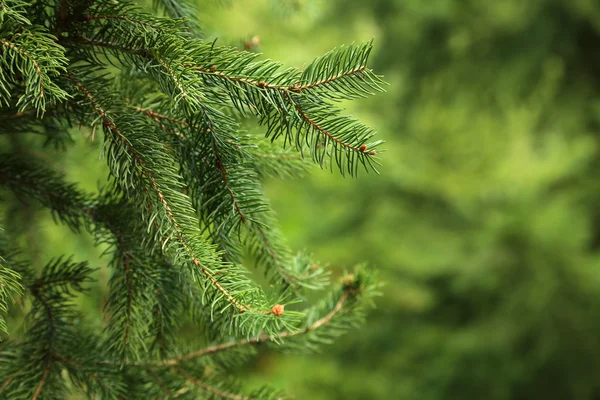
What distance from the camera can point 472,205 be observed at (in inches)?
140

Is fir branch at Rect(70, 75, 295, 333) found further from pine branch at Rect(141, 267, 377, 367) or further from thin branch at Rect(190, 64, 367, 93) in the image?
pine branch at Rect(141, 267, 377, 367)

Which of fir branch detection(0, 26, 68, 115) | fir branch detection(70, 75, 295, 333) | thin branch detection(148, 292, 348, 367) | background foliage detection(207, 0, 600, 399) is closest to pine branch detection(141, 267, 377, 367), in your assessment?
thin branch detection(148, 292, 348, 367)

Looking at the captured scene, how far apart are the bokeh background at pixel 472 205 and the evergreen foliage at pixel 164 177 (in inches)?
77.5

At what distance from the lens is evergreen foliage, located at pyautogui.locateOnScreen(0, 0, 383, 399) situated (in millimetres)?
635

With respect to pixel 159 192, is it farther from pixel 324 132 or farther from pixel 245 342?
pixel 245 342

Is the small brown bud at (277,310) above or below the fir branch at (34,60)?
below

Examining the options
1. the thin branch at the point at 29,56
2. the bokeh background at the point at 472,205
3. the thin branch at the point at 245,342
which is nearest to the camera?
the thin branch at the point at 29,56

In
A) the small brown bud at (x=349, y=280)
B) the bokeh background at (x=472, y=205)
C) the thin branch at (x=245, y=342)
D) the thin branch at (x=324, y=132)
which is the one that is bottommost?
the thin branch at (x=245, y=342)

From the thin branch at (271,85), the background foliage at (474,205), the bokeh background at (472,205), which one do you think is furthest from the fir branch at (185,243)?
the background foliage at (474,205)

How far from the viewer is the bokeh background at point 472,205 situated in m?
3.12

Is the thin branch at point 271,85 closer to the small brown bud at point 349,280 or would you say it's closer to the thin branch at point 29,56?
the thin branch at point 29,56

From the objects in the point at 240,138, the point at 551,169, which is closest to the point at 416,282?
the point at 551,169

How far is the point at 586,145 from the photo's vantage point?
2.93 meters

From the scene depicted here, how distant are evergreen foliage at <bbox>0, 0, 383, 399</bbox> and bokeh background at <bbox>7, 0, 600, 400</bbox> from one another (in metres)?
1.97
